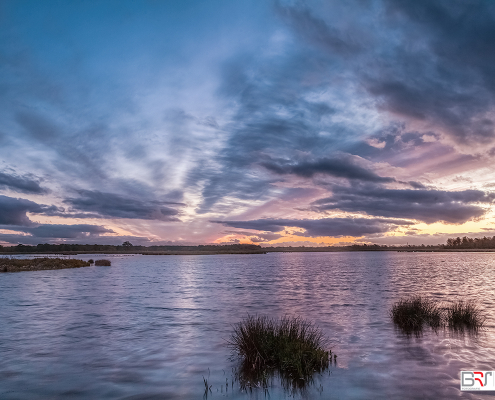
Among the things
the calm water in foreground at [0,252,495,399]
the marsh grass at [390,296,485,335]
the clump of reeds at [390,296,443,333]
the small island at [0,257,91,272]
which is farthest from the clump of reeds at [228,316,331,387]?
the small island at [0,257,91,272]

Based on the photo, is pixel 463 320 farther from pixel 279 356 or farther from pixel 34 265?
pixel 34 265

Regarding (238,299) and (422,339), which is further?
(238,299)

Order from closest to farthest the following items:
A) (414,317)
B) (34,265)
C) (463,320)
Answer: (463,320) < (414,317) < (34,265)

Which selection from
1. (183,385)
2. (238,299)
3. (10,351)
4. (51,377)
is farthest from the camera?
(238,299)

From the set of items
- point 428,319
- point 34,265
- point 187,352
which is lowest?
point 34,265

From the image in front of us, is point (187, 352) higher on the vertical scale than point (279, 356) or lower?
lower

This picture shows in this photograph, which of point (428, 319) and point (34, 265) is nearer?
point (428, 319)

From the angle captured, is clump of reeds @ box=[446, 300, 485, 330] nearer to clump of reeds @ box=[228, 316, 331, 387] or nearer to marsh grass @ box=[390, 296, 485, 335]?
marsh grass @ box=[390, 296, 485, 335]

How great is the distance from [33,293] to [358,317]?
1409 inches

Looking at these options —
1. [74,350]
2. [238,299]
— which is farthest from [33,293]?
[74,350]

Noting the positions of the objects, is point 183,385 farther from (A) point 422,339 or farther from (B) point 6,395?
(A) point 422,339

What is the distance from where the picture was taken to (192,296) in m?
38.7

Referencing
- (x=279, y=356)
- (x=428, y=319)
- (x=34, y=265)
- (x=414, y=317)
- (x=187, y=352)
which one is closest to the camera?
(x=279, y=356)

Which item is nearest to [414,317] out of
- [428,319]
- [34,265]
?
[428,319]
